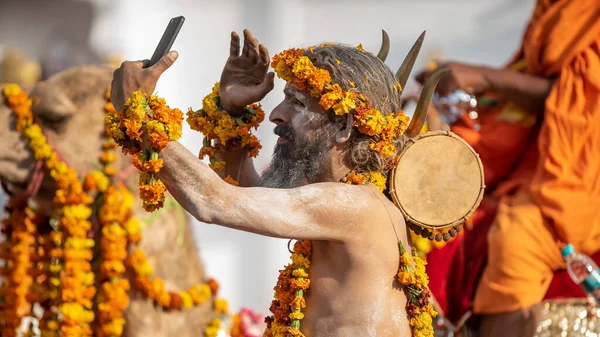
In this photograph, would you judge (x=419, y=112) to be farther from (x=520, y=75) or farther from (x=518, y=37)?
(x=518, y=37)

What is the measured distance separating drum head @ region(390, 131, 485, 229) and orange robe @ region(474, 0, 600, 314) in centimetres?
128

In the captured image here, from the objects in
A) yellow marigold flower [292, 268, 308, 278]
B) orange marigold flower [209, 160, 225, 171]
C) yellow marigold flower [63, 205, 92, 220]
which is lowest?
yellow marigold flower [63, 205, 92, 220]

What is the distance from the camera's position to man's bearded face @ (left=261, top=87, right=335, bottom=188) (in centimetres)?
261

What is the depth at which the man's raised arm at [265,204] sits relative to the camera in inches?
89.8

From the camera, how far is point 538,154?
14.3ft

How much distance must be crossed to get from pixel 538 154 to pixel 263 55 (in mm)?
2053

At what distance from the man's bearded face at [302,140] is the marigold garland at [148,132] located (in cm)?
40

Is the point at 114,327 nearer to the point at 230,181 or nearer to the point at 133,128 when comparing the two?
the point at 230,181

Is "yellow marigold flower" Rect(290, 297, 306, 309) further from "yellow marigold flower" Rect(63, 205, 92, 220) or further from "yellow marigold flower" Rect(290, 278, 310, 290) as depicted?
"yellow marigold flower" Rect(63, 205, 92, 220)

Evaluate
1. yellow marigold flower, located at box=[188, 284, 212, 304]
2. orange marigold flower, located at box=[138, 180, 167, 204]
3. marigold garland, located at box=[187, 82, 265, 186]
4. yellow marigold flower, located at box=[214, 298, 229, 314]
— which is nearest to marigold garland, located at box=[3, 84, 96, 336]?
yellow marigold flower, located at box=[188, 284, 212, 304]

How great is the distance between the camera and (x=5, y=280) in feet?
13.6

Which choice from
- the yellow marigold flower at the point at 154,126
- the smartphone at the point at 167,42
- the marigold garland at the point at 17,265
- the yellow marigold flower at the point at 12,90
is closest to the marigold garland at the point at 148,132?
the yellow marigold flower at the point at 154,126

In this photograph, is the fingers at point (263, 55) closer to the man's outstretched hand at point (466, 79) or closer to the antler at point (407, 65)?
the antler at point (407, 65)

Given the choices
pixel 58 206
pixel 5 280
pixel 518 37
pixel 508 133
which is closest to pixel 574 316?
pixel 508 133
